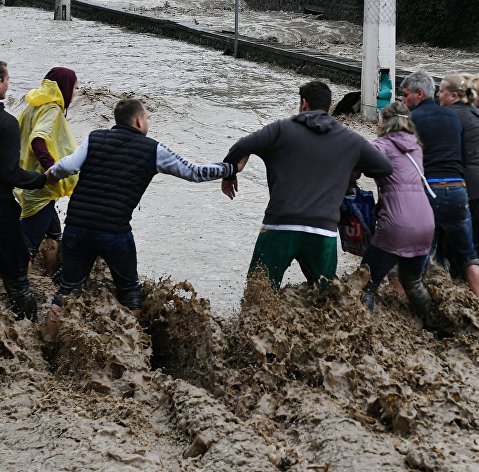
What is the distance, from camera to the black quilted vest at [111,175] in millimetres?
4938

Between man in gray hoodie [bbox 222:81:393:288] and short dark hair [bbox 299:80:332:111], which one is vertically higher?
short dark hair [bbox 299:80:332:111]

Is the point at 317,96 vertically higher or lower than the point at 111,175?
higher

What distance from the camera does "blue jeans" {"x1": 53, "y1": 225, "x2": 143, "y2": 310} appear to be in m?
5.00

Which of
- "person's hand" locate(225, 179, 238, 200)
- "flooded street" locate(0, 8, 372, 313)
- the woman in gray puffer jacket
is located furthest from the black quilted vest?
the woman in gray puffer jacket

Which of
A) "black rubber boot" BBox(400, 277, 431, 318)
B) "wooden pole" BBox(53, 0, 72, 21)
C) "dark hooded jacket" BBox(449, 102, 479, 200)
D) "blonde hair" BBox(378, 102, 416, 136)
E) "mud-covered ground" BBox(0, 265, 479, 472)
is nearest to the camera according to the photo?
"mud-covered ground" BBox(0, 265, 479, 472)

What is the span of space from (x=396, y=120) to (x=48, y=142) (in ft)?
7.35

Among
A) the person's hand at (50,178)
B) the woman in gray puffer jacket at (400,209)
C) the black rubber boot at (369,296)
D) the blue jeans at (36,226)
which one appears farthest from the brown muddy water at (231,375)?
the person's hand at (50,178)

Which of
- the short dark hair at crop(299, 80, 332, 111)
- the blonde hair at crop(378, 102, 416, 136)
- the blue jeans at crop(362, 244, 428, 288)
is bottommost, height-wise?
the blue jeans at crop(362, 244, 428, 288)

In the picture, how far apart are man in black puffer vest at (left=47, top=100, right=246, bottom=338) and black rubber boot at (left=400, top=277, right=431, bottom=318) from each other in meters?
1.57

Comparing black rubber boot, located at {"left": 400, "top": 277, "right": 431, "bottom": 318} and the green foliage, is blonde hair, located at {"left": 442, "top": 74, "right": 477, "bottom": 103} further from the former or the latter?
the green foliage

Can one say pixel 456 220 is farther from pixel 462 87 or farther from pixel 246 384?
pixel 246 384

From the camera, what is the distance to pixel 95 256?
17.0 feet

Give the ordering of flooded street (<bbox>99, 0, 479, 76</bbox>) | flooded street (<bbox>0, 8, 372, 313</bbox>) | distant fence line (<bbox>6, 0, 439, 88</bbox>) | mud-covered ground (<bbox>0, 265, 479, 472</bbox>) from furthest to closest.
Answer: flooded street (<bbox>99, 0, 479, 76</bbox>) < distant fence line (<bbox>6, 0, 439, 88</bbox>) < flooded street (<bbox>0, 8, 372, 313</bbox>) < mud-covered ground (<bbox>0, 265, 479, 472</bbox>)

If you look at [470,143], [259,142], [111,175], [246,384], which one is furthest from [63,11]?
[246,384]
